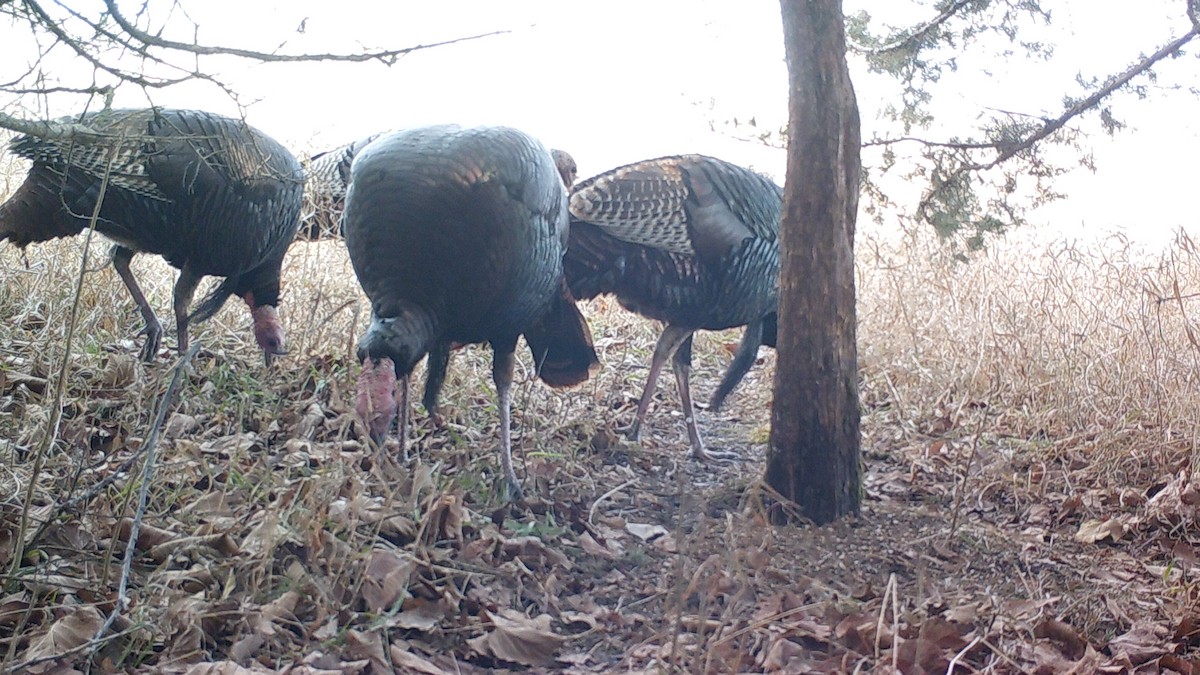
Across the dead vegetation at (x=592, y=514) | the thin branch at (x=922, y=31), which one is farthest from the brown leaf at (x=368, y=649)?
the thin branch at (x=922, y=31)

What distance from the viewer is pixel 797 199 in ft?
11.7

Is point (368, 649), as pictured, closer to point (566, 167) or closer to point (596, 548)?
point (596, 548)

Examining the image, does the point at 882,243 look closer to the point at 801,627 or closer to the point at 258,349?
the point at 258,349

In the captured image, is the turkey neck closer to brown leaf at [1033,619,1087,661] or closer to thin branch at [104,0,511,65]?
thin branch at [104,0,511,65]

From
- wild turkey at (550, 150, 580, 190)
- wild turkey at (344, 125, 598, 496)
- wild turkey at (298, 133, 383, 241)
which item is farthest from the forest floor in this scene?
wild turkey at (550, 150, 580, 190)

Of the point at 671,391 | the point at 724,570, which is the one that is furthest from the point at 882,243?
the point at 724,570

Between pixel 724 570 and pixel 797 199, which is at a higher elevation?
pixel 797 199

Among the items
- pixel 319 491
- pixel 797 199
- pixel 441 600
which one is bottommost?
pixel 441 600

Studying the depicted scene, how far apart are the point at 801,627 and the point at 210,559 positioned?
1.63 m

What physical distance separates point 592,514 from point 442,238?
1145 millimetres

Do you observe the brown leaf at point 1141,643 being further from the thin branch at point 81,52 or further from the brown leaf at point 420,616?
the thin branch at point 81,52

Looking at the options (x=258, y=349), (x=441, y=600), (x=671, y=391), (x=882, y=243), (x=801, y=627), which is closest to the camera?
(x=801, y=627)

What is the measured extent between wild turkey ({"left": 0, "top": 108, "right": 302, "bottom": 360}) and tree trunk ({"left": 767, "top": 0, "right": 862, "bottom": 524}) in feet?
7.13

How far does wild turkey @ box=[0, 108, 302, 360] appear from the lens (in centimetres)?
445
